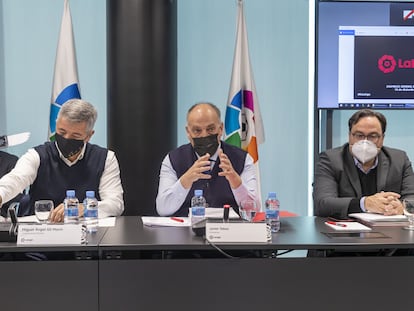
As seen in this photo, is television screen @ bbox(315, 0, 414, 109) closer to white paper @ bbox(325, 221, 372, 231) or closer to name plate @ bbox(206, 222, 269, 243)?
white paper @ bbox(325, 221, 372, 231)

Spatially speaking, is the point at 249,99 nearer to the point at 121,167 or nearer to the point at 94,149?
→ the point at 121,167

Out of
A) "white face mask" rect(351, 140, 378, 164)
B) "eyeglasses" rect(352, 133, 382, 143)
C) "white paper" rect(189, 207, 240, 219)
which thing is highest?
"eyeglasses" rect(352, 133, 382, 143)

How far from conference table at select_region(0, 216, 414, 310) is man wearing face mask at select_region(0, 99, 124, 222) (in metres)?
0.68

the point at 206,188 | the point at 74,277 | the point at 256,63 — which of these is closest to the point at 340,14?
the point at 256,63

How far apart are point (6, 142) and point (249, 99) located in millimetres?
1842

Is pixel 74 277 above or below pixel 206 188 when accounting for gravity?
below

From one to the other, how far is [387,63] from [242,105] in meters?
1.19

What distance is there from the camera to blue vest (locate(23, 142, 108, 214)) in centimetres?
266

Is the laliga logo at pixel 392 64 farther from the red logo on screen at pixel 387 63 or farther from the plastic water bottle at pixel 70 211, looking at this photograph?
the plastic water bottle at pixel 70 211

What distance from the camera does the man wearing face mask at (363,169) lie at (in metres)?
A: 2.64

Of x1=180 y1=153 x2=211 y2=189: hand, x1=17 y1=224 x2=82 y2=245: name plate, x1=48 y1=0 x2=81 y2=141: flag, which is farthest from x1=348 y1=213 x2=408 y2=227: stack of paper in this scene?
x1=48 y1=0 x2=81 y2=141: flag

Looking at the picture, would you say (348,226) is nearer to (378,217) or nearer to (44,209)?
(378,217)

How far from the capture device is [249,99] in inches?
151

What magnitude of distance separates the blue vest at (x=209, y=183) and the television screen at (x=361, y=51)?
137 centimetres
